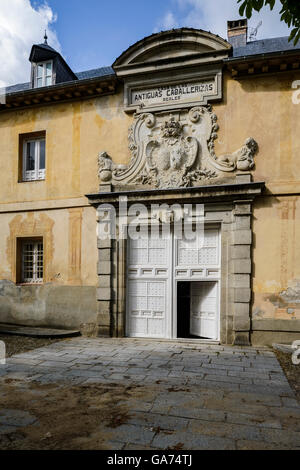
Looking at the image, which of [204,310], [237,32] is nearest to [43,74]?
[237,32]

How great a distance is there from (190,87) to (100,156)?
→ 2.68 m

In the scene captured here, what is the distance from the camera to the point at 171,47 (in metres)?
8.05

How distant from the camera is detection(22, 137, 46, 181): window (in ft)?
30.8

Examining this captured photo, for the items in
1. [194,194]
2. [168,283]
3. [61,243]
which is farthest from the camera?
[61,243]

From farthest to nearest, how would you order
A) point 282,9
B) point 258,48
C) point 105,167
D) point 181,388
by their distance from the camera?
point 258,48
point 105,167
point 181,388
point 282,9

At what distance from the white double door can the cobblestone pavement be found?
57cm

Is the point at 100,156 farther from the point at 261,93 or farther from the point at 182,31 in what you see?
the point at 261,93

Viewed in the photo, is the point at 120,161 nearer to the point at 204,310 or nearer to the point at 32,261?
the point at 32,261

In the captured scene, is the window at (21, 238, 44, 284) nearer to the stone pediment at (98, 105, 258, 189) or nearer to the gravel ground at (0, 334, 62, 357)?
the gravel ground at (0, 334, 62, 357)

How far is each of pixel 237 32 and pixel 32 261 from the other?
907 cm

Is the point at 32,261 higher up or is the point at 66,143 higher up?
the point at 66,143

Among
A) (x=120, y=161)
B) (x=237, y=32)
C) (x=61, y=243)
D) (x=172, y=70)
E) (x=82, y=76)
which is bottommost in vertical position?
(x=61, y=243)

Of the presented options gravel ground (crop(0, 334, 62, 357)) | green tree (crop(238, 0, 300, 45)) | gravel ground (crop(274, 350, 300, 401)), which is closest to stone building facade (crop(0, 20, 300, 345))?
gravel ground (crop(274, 350, 300, 401))
